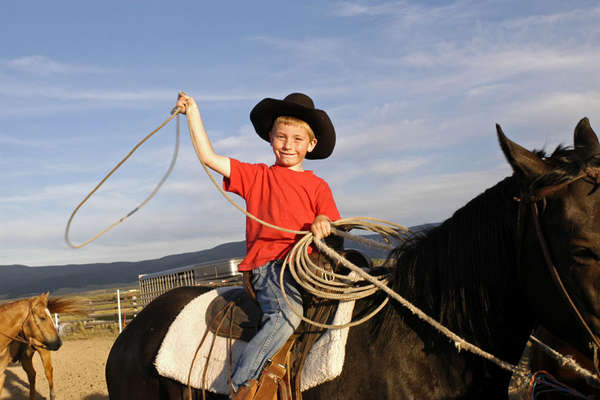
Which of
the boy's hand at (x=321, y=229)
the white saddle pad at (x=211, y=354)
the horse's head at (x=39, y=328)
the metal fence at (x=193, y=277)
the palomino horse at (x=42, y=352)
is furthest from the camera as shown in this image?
the metal fence at (x=193, y=277)

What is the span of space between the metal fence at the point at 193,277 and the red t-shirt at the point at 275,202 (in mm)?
11782

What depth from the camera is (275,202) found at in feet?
9.88

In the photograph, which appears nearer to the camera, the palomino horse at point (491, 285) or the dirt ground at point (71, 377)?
the palomino horse at point (491, 285)

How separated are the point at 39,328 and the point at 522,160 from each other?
10244 millimetres

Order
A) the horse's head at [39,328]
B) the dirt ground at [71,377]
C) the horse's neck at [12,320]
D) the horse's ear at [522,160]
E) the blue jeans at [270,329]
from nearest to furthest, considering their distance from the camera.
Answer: the horse's ear at [522,160], the blue jeans at [270,329], the horse's neck at [12,320], the horse's head at [39,328], the dirt ground at [71,377]

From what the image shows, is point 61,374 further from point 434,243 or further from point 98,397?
point 434,243

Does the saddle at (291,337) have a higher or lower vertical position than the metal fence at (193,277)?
higher

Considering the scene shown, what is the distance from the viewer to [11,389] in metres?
11.2

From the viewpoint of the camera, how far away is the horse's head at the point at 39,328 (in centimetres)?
961

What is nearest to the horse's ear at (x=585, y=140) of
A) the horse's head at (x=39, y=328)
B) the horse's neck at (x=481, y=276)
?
the horse's neck at (x=481, y=276)

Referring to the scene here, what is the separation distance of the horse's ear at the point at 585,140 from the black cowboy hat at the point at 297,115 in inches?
62.5

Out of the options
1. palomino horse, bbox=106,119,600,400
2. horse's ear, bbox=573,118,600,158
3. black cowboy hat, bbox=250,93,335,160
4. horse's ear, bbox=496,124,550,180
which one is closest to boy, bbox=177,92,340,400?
black cowboy hat, bbox=250,93,335,160

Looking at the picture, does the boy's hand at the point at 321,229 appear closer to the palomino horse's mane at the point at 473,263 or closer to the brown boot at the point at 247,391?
the palomino horse's mane at the point at 473,263

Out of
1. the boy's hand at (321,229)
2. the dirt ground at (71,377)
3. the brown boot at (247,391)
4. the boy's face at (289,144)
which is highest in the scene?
the boy's face at (289,144)
